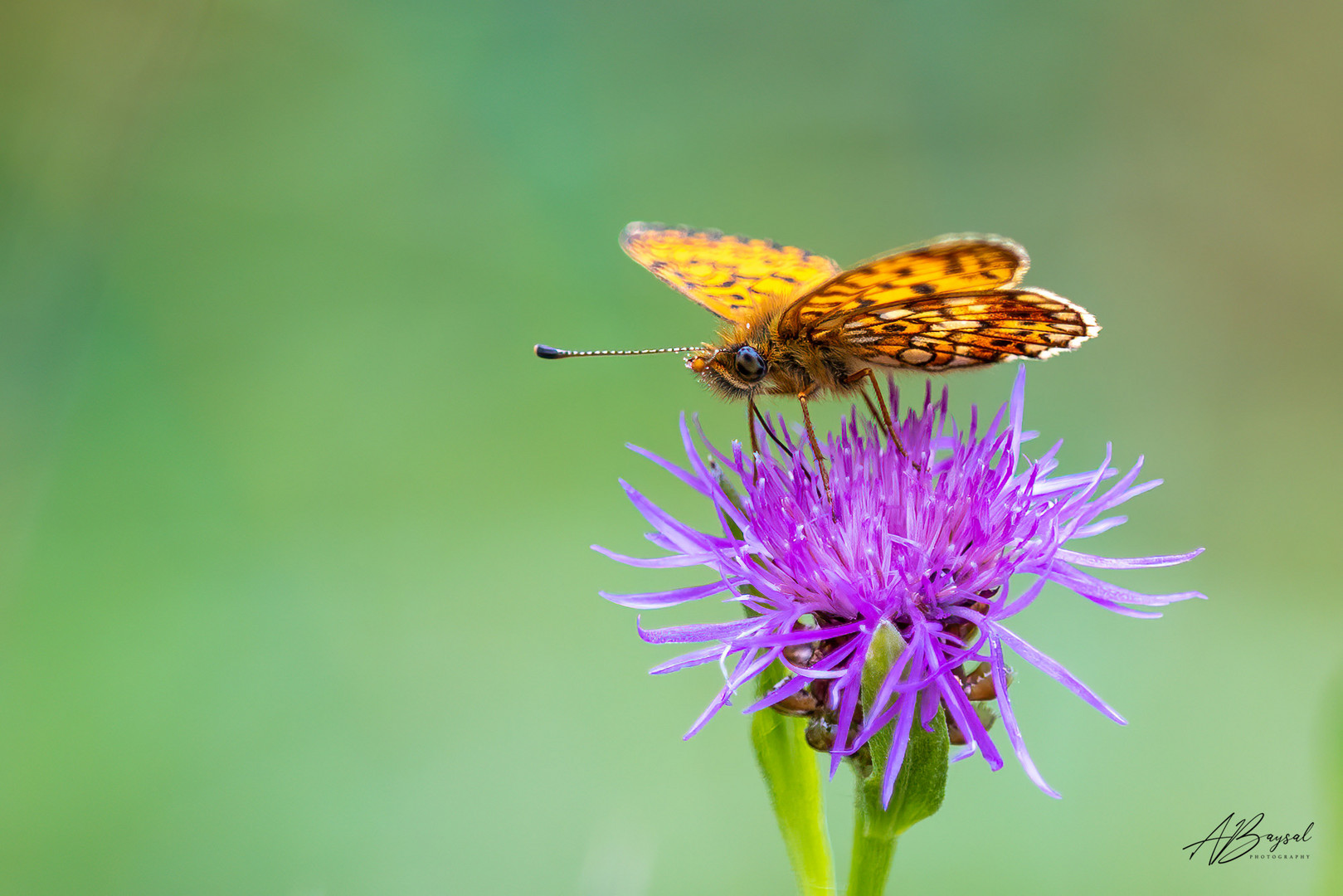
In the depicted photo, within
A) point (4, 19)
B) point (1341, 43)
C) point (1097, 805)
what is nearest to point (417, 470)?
point (4, 19)

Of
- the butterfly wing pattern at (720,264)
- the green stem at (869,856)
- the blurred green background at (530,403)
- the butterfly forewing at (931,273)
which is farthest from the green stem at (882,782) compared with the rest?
the butterfly wing pattern at (720,264)

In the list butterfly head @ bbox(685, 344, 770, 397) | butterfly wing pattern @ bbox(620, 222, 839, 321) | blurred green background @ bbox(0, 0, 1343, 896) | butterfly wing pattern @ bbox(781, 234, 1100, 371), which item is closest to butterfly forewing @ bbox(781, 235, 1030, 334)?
butterfly wing pattern @ bbox(781, 234, 1100, 371)

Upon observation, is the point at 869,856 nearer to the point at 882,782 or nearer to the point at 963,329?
the point at 882,782

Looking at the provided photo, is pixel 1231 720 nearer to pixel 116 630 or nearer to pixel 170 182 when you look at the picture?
pixel 116 630

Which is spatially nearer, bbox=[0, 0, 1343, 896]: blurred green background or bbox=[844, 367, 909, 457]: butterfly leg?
bbox=[844, 367, 909, 457]: butterfly leg

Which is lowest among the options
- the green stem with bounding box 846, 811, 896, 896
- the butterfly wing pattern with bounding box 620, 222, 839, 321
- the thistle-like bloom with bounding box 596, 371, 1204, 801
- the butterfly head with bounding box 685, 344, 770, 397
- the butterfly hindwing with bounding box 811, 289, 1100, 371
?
the green stem with bounding box 846, 811, 896, 896

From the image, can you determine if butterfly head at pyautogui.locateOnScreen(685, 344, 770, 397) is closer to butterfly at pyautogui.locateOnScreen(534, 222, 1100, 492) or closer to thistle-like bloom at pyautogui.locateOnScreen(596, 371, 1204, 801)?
butterfly at pyautogui.locateOnScreen(534, 222, 1100, 492)
